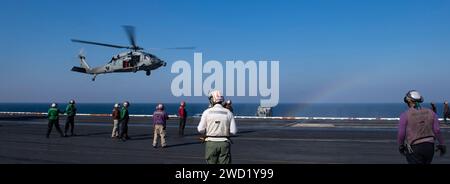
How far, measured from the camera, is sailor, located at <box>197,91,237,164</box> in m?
6.65

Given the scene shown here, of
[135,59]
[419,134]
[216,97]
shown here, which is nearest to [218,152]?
[216,97]

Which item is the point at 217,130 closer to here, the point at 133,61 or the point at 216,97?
the point at 216,97

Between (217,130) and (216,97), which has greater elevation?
(216,97)

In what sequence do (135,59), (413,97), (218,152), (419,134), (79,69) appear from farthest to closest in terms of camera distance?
(79,69), (135,59), (218,152), (413,97), (419,134)

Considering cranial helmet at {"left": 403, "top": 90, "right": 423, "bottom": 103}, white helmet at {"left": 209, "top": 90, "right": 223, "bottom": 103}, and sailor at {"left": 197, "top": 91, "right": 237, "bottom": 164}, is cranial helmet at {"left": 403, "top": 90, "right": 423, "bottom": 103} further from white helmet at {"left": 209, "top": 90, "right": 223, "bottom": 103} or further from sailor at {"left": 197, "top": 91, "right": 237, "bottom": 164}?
white helmet at {"left": 209, "top": 90, "right": 223, "bottom": 103}

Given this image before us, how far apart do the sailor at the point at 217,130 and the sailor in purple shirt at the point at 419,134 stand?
259cm

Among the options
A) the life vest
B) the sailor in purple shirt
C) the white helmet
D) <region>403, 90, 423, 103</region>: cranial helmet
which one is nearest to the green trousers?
the white helmet

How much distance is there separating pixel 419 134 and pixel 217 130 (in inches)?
118

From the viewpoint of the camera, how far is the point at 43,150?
576 inches

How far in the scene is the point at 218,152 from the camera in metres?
6.70

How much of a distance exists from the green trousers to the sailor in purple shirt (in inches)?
102

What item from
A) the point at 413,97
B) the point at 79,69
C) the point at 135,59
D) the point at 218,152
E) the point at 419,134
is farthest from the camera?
the point at 79,69

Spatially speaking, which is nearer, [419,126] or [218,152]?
[419,126]
